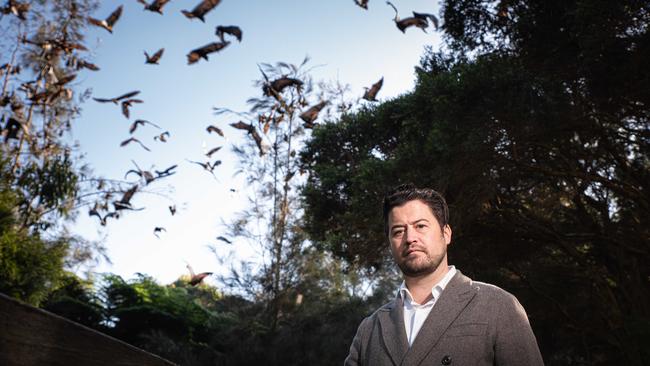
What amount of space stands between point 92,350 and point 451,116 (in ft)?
31.1

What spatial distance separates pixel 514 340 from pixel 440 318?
31 cm

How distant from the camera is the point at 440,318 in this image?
2207mm

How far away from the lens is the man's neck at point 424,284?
2.39 m

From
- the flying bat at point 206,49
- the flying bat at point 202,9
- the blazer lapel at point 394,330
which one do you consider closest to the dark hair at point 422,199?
the blazer lapel at point 394,330

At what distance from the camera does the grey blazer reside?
202cm

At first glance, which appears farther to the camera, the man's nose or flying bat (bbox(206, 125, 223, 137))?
flying bat (bbox(206, 125, 223, 137))

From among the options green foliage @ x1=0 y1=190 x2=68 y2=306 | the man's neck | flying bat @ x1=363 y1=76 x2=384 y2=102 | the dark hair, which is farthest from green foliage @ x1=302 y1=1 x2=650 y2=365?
the man's neck

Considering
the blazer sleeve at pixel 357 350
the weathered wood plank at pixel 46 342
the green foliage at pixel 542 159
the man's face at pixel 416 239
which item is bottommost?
the weathered wood plank at pixel 46 342

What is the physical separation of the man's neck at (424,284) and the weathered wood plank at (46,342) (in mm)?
1810

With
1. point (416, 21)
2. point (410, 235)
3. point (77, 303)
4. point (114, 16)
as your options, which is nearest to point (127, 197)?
point (77, 303)

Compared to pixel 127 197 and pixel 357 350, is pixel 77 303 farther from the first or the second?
pixel 357 350

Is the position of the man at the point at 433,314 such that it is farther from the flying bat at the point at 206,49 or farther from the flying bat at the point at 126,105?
the flying bat at the point at 126,105

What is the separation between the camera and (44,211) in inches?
560

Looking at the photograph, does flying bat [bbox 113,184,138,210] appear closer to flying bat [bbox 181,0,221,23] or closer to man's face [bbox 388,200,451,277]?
flying bat [bbox 181,0,221,23]
